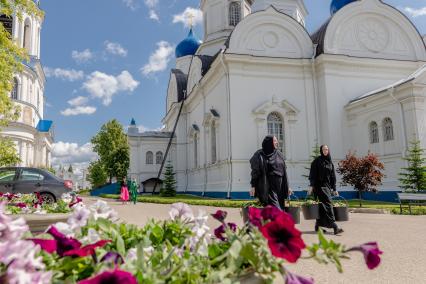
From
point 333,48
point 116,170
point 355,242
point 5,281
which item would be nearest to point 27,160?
point 116,170

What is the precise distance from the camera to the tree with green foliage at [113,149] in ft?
156

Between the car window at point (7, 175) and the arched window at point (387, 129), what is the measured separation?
1751 cm

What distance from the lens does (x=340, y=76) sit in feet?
68.2

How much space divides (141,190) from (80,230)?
32.0m

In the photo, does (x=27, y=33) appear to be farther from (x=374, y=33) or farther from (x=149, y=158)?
(x=374, y=33)

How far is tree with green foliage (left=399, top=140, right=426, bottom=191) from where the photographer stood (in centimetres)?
1549

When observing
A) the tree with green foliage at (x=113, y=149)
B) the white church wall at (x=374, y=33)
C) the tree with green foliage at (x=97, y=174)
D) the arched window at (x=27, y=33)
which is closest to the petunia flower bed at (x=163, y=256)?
the white church wall at (x=374, y=33)

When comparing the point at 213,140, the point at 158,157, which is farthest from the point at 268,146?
the point at 158,157

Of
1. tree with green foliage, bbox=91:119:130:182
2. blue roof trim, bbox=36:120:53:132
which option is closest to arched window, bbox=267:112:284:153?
tree with green foliage, bbox=91:119:130:182

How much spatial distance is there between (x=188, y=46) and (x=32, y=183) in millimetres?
29037

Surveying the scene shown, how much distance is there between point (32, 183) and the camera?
11.0 meters

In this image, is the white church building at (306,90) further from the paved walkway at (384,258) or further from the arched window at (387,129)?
the paved walkway at (384,258)

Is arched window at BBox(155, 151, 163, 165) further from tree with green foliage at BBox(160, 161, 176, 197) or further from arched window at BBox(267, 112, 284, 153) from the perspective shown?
arched window at BBox(267, 112, 284, 153)

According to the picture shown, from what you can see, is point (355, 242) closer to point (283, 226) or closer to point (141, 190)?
point (283, 226)
